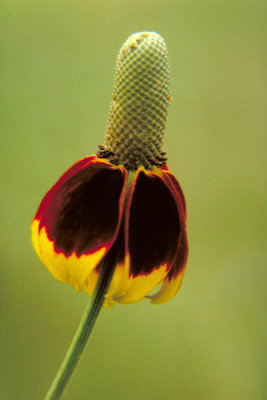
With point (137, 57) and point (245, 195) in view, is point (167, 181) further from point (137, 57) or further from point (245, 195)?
point (245, 195)

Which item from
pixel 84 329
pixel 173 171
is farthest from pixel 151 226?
pixel 173 171

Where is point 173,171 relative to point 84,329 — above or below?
above

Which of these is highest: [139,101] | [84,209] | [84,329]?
[139,101]

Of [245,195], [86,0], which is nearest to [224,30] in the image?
[86,0]

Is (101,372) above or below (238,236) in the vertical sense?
below

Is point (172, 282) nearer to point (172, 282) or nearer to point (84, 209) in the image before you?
point (172, 282)

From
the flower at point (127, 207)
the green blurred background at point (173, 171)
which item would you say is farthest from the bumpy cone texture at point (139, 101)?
the green blurred background at point (173, 171)

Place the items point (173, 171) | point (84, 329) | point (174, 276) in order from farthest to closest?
1. point (173, 171)
2. point (174, 276)
3. point (84, 329)
